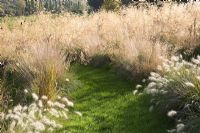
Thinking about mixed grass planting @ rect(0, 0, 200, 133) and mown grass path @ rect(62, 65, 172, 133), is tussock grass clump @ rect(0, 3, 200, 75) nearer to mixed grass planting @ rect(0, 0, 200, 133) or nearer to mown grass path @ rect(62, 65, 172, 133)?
mixed grass planting @ rect(0, 0, 200, 133)

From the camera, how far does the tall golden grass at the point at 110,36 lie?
1081 centimetres

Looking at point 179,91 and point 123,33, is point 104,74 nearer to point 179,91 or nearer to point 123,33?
point 123,33

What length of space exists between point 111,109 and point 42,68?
1763 mm

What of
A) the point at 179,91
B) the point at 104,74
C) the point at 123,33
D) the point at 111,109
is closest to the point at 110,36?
the point at 123,33

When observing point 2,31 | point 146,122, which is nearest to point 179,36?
point 146,122

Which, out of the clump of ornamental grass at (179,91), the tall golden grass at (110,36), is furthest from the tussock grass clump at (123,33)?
the clump of ornamental grass at (179,91)

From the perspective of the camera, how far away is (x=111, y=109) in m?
9.13

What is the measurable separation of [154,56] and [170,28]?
2.45m

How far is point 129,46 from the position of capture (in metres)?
11.7

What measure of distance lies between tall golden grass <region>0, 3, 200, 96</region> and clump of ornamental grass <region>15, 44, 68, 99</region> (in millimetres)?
22

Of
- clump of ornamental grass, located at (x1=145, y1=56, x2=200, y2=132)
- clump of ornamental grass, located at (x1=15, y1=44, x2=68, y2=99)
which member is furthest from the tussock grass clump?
clump of ornamental grass, located at (x1=145, y1=56, x2=200, y2=132)

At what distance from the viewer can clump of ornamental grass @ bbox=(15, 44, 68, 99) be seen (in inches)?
378

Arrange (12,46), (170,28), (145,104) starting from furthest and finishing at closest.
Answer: (12,46)
(170,28)
(145,104)

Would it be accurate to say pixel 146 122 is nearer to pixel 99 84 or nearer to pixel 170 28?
pixel 99 84
